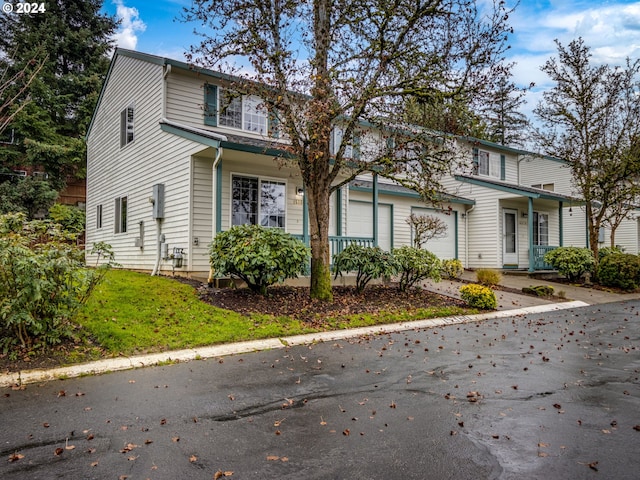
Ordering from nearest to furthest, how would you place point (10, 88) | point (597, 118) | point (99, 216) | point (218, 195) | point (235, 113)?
point (10, 88) → point (218, 195) → point (235, 113) → point (597, 118) → point (99, 216)

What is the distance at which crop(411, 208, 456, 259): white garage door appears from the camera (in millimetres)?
18237

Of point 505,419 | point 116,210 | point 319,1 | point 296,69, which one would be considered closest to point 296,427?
point 505,419

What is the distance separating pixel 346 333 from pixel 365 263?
3.11m

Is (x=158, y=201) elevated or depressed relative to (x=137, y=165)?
depressed

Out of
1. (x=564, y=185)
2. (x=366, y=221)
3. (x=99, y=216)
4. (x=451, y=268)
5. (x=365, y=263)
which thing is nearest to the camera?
(x=365, y=263)

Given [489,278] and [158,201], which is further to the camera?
[489,278]

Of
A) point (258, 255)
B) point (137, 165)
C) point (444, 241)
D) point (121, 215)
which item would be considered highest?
point (137, 165)

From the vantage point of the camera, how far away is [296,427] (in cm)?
343

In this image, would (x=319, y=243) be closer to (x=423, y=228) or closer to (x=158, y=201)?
(x=158, y=201)

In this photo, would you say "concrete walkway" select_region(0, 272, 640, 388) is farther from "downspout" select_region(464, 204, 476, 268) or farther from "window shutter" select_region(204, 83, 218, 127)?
"window shutter" select_region(204, 83, 218, 127)

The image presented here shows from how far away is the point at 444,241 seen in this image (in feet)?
61.9

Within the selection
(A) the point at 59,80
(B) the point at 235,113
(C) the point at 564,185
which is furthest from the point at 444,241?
(A) the point at 59,80

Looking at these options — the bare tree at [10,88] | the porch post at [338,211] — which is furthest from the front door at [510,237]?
the bare tree at [10,88]

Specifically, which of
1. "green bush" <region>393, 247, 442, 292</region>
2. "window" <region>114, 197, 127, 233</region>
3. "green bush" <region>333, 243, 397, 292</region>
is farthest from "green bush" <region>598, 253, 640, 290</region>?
"window" <region>114, 197, 127, 233</region>
